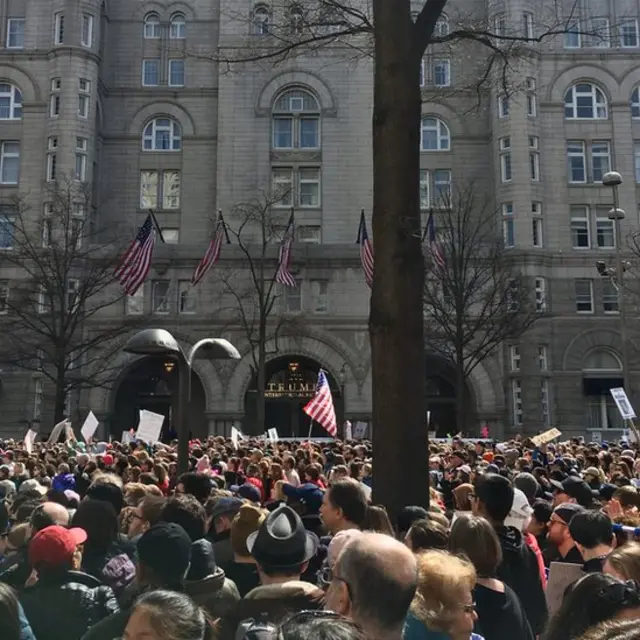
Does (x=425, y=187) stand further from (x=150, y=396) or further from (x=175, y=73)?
(x=150, y=396)

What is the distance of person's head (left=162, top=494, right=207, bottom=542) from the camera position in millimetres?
6246

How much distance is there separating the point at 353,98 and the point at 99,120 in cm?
1587

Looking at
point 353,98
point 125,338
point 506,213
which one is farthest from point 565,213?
point 125,338

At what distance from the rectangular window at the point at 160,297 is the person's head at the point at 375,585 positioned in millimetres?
40278

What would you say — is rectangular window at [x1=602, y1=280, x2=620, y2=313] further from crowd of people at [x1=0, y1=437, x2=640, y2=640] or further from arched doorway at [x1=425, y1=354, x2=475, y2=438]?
crowd of people at [x1=0, y1=437, x2=640, y2=640]

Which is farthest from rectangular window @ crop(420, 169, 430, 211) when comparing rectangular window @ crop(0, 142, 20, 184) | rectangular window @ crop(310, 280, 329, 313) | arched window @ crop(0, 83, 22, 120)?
arched window @ crop(0, 83, 22, 120)

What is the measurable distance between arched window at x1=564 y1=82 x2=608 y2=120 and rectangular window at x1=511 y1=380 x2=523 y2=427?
17.3 metres

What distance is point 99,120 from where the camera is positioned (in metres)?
47.4

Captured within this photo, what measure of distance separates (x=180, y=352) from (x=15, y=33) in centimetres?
4288

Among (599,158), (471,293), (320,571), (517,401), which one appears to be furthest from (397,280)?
(599,158)

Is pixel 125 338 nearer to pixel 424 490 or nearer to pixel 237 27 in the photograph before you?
pixel 237 27

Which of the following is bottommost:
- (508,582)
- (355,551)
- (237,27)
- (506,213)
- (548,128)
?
(508,582)

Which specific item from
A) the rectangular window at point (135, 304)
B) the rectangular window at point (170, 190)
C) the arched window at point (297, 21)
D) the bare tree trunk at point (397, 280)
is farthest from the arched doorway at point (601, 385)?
the bare tree trunk at point (397, 280)

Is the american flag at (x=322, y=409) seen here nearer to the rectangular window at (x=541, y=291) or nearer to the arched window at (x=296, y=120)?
the rectangular window at (x=541, y=291)
